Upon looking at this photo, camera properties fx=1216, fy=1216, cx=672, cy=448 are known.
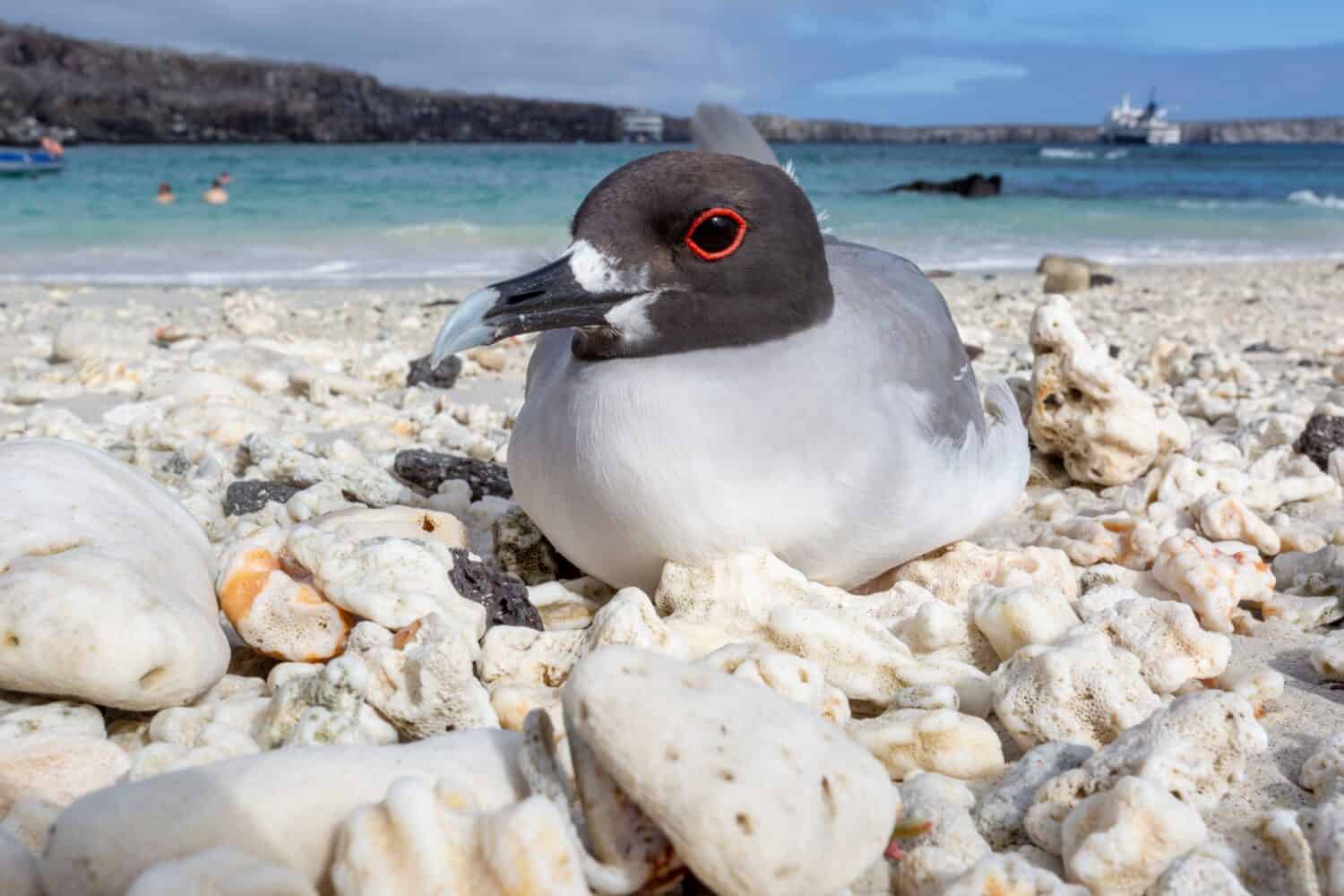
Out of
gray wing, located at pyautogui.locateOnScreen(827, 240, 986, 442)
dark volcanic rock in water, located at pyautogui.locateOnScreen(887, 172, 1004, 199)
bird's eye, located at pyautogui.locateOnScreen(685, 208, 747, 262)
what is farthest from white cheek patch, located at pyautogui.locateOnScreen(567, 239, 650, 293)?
dark volcanic rock in water, located at pyautogui.locateOnScreen(887, 172, 1004, 199)

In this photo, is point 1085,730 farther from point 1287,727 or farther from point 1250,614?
point 1250,614

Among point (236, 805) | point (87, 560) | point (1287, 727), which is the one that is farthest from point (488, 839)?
point (1287, 727)

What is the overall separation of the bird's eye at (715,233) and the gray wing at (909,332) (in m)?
0.33

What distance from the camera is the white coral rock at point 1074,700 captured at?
202 centimetres

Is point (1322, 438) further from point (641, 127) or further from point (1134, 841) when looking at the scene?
point (641, 127)

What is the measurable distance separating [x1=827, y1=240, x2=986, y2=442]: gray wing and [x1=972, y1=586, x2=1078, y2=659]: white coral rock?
1.46 ft

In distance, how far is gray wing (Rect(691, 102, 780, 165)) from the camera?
3512mm

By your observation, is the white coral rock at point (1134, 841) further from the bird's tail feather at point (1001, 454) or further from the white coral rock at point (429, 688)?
the bird's tail feather at point (1001, 454)

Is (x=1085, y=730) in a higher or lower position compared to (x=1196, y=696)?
lower

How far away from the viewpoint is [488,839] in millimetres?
1382

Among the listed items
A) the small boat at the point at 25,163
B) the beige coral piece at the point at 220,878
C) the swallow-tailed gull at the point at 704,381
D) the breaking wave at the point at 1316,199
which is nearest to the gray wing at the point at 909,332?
the swallow-tailed gull at the point at 704,381

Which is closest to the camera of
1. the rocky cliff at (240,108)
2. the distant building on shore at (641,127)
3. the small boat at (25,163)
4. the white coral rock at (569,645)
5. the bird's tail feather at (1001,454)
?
the white coral rock at (569,645)

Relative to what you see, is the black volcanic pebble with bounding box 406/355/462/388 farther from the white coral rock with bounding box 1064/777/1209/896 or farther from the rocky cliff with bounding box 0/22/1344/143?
the rocky cliff with bounding box 0/22/1344/143

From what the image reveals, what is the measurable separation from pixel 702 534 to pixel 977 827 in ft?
2.78
